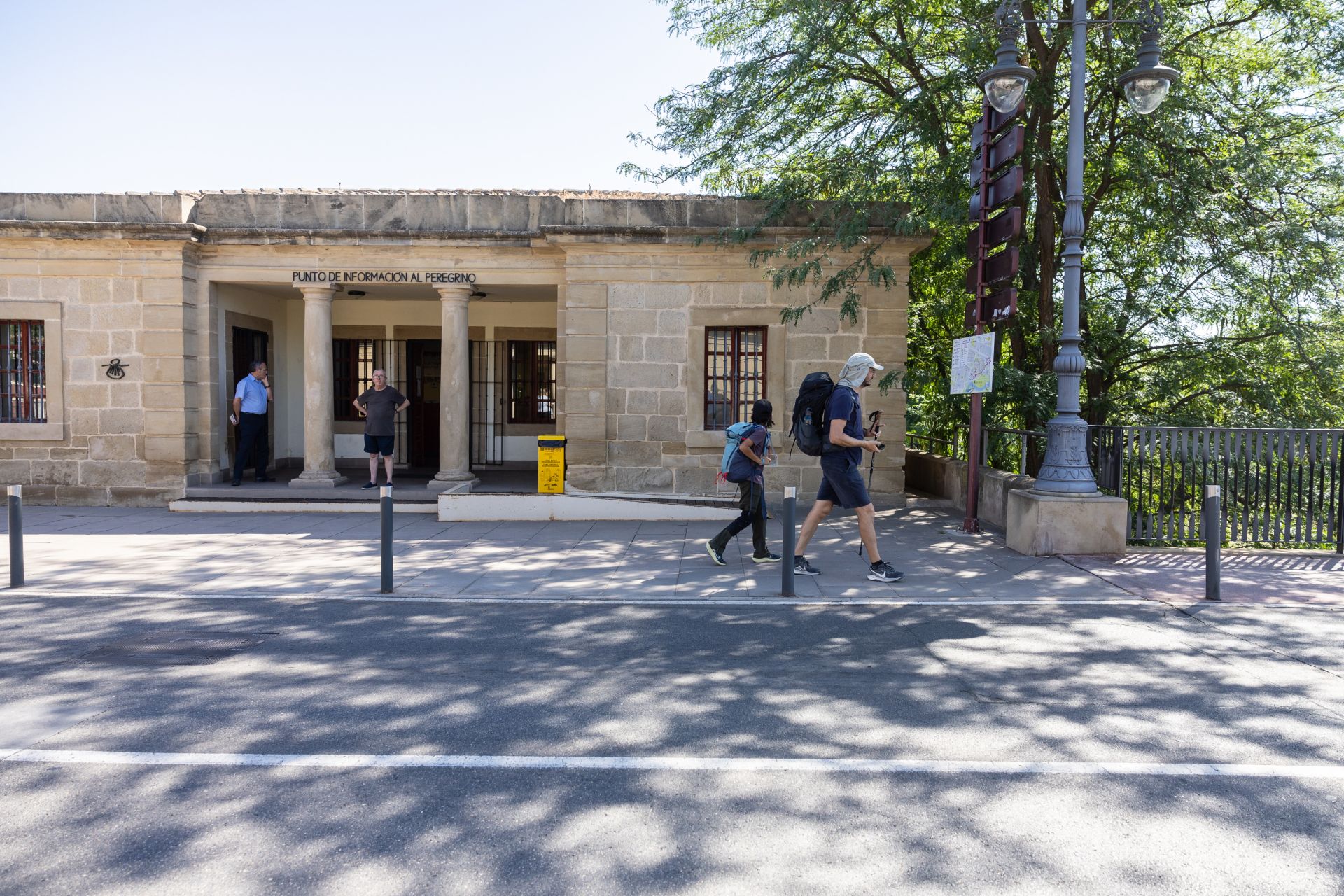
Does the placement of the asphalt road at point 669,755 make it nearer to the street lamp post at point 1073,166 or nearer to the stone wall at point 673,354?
the street lamp post at point 1073,166

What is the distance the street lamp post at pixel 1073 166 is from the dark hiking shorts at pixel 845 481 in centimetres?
274

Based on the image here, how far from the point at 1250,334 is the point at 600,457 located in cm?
908

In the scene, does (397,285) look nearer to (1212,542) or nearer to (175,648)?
(175,648)

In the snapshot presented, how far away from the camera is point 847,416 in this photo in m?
7.89

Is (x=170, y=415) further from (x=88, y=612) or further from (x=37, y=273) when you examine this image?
(x=88, y=612)

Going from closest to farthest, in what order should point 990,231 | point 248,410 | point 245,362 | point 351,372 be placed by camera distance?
point 990,231, point 248,410, point 245,362, point 351,372

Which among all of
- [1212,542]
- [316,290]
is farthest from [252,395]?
[1212,542]

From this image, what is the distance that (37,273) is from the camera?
13.5 m

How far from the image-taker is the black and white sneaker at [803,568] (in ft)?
28.3

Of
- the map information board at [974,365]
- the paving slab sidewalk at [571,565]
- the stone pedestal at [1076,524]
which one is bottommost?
the paving slab sidewalk at [571,565]

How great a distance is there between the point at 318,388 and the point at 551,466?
4311mm

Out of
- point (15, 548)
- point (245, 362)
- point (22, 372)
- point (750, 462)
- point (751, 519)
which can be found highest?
point (245, 362)

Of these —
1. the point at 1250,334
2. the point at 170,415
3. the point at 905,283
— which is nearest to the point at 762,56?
the point at 905,283

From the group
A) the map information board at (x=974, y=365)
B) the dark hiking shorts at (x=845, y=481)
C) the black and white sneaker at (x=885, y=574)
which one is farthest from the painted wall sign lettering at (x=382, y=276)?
the black and white sneaker at (x=885, y=574)
